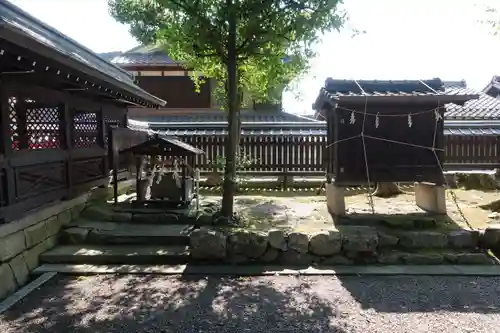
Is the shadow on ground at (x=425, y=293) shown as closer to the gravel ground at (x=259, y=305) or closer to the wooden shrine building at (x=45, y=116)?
the gravel ground at (x=259, y=305)

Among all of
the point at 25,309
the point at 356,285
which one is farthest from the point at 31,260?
the point at 356,285

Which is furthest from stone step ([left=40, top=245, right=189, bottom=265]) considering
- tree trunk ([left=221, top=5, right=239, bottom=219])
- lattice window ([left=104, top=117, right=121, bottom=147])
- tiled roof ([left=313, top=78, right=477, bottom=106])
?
tiled roof ([left=313, top=78, right=477, bottom=106])

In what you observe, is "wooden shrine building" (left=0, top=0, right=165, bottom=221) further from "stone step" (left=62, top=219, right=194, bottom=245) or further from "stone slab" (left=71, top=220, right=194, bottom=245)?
"stone slab" (left=71, top=220, right=194, bottom=245)

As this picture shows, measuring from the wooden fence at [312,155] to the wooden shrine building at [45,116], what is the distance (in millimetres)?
4885

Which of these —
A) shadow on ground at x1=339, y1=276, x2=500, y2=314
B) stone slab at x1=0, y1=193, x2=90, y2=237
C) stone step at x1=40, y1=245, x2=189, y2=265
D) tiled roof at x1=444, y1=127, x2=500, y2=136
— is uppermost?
tiled roof at x1=444, y1=127, x2=500, y2=136

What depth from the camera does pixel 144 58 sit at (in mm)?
18797

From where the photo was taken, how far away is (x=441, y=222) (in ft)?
24.3

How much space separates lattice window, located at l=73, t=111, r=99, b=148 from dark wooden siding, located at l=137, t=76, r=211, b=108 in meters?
9.47

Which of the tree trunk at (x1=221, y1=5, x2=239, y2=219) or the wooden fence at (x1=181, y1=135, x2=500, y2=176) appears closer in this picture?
the tree trunk at (x1=221, y1=5, x2=239, y2=219)

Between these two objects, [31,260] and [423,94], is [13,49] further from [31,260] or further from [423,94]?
[423,94]

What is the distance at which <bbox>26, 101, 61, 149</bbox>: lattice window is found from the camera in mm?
6699

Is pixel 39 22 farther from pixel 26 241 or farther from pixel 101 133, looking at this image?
pixel 26 241

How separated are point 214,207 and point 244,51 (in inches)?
146

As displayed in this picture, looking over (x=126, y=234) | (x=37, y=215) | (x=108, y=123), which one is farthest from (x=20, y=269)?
(x=108, y=123)
